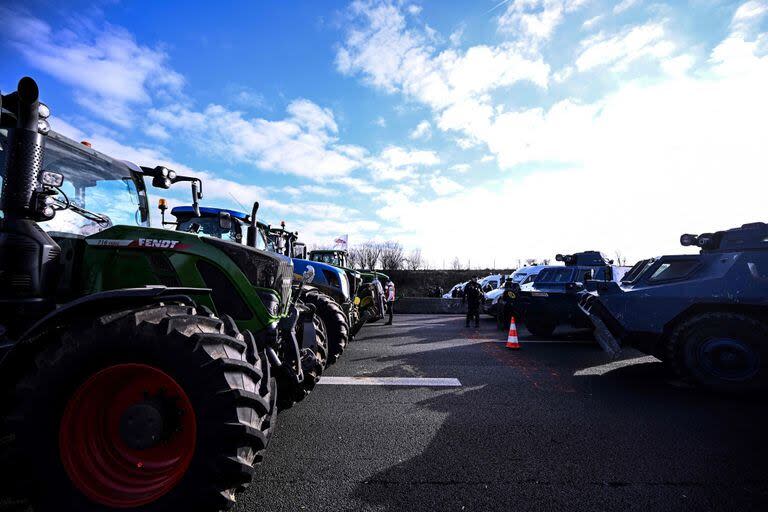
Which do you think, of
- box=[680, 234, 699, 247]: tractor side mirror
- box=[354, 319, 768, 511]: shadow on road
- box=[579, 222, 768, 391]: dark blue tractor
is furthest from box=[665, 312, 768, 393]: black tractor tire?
box=[680, 234, 699, 247]: tractor side mirror

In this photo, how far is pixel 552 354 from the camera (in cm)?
798

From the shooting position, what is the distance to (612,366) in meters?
6.92

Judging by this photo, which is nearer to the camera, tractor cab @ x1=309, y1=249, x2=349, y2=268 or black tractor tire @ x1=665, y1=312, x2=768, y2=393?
black tractor tire @ x1=665, y1=312, x2=768, y2=393

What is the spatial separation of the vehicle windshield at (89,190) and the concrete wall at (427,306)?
1582cm

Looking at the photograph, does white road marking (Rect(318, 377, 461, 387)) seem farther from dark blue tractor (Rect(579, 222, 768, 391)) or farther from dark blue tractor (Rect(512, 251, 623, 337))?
dark blue tractor (Rect(512, 251, 623, 337))

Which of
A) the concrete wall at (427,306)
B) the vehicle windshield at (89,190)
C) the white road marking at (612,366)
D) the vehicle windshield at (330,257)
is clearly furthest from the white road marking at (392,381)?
the concrete wall at (427,306)

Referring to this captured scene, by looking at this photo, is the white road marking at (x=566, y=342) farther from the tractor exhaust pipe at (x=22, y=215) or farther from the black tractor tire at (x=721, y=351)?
the tractor exhaust pipe at (x=22, y=215)

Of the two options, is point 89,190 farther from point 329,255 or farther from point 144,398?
point 329,255

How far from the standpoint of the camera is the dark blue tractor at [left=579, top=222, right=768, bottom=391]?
5.14 meters

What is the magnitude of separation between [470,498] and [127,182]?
4.14 meters

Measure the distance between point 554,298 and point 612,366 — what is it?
2.84 metres

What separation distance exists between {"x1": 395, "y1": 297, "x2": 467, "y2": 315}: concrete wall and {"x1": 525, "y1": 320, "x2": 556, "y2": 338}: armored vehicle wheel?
28.0 ft

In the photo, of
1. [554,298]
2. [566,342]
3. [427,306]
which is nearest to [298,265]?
[554,298]

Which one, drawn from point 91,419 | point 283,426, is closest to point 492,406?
point 283,426
